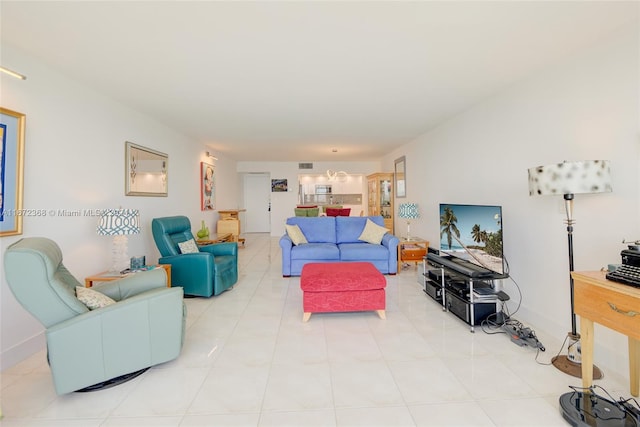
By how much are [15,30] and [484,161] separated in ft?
14.7

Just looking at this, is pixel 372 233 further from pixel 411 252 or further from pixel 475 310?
pixel 475 310

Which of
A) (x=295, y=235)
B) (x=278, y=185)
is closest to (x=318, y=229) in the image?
(x=295, y=235)

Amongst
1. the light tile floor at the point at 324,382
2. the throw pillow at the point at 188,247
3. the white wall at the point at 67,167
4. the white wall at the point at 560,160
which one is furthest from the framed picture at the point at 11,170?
the white wall at the point at 560,160

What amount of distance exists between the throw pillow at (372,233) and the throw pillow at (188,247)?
267 centimetres

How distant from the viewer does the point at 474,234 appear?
2.96m

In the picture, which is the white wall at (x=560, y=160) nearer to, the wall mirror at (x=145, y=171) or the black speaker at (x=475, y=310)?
the black speaker at (x=475, y=310)

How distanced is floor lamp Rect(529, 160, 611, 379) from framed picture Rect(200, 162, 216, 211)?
565 cm

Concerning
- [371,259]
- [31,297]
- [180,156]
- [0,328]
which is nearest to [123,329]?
[31,297]

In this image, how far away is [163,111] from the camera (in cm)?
385

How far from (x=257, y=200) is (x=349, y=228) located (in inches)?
218

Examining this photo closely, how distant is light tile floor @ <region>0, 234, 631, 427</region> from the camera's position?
1.62 meters

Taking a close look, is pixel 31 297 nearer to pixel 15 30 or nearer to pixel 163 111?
pixel 15 30

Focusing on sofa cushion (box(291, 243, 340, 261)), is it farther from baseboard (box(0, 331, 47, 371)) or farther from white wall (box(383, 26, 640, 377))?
baseboard (box(0, 331, 47, 371))

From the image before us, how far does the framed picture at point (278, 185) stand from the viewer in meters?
9.08
